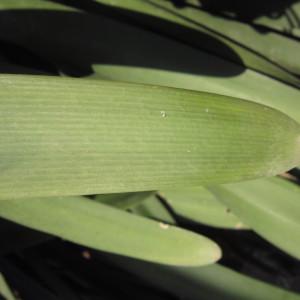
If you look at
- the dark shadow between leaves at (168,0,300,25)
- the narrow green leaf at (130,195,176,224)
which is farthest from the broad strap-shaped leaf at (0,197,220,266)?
the dark shadow between leaves at (168,0,300,25)

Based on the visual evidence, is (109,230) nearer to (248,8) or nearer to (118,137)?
(118,137)

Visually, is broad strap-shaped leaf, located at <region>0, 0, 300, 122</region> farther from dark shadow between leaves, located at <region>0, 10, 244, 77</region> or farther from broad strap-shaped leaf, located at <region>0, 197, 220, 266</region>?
broad strap-shaped leaf, located at <region>0, 197, 220, 266</region>

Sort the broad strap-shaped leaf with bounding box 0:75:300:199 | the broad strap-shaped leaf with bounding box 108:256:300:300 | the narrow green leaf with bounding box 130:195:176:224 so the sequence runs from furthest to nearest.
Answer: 1. the narrow green leaf with bounding box 130:195:176:224
2. the broad strap-shaped leaf with bounding box 108:256:300:300
3. the broad strap-shaped leaf with bounding box 0:75:300:199

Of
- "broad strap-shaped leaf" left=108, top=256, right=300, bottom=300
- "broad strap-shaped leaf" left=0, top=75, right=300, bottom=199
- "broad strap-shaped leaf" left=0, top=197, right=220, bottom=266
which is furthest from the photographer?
"broad strap-shaped leaf" left=108, top=256, right=300, bottom=300

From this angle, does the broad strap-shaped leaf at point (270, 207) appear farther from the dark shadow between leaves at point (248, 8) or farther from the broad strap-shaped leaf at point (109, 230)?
the dark shadow between leaves at point (248, 8)

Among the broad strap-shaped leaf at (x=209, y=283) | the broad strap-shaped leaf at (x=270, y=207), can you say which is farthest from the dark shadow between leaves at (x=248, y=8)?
the broad strap-shaped leaf at (x=209, y=283)

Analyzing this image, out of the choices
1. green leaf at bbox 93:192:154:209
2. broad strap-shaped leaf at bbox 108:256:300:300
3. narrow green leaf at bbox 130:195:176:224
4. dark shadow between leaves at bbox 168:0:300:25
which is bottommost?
broad strap-shaped leaf at bbox 108:256:300:300
